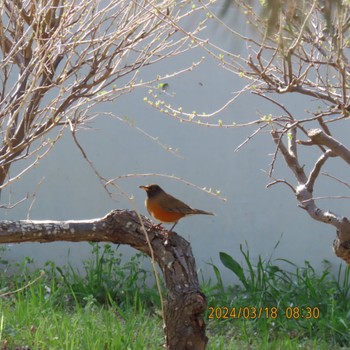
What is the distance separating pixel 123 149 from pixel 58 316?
70.3 inches

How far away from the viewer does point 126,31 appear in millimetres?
3670

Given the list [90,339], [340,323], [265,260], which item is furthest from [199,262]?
[90,339]

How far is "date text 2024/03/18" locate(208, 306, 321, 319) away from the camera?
5555mm

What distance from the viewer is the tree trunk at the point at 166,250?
3.75 metres

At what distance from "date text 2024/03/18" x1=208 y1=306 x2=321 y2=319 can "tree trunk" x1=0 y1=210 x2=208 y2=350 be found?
181 cm

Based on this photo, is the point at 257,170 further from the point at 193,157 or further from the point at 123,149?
the point at 123,149

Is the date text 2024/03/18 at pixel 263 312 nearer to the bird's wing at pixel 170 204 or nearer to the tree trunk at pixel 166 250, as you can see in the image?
the bird's wing at pixel 170 204

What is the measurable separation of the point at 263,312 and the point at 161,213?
135 cm

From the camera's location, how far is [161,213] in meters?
4.71

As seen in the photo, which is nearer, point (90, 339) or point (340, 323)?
point (90, 339)

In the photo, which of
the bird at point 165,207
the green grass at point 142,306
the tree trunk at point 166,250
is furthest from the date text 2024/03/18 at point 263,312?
the tree trunk at point 166,250

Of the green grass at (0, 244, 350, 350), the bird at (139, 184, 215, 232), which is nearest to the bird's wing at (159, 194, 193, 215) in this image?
the bird at (139, 184, 215, 232)

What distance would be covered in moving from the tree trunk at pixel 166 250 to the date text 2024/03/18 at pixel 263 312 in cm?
181

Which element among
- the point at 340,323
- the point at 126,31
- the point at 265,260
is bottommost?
the point at 340,323
